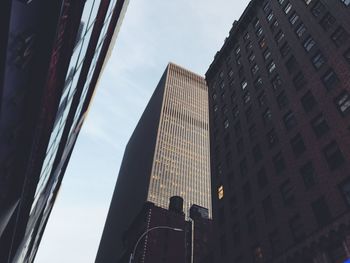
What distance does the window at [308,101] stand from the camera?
103 feet

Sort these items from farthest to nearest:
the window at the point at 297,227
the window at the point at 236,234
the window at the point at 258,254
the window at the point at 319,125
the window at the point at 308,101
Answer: the window at the point at 236,234 < the window at the point at 308,101 < the window at the point at 258,254 < the window at the point at 319,125 < the window at the point at 297,227

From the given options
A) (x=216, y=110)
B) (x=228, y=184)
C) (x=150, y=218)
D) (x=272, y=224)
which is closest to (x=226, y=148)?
(x=228, y=184)

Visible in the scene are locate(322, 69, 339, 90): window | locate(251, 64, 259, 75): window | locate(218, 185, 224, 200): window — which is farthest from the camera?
locate(251, 64, 259, 75): window

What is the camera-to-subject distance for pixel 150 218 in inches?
3044

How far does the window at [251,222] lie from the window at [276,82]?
15948 millimetres

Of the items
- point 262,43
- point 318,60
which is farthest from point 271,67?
point 318,60

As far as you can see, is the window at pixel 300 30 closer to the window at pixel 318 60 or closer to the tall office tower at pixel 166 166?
the window at pixel 318 60

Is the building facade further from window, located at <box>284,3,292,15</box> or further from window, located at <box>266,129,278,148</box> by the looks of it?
window, located at <box>284,3,292,15</box>

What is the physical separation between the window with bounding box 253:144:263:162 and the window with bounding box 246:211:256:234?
21.8ft

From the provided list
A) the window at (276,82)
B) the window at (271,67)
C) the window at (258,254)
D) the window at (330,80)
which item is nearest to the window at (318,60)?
the window at (330,80)

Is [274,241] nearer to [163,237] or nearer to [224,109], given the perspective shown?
[224,109]

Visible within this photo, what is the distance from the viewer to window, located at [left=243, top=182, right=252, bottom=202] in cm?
3685

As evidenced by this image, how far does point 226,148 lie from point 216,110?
35.9 ft

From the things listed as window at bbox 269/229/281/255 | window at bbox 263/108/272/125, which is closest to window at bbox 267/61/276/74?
window at bbox 263/108/272/125
